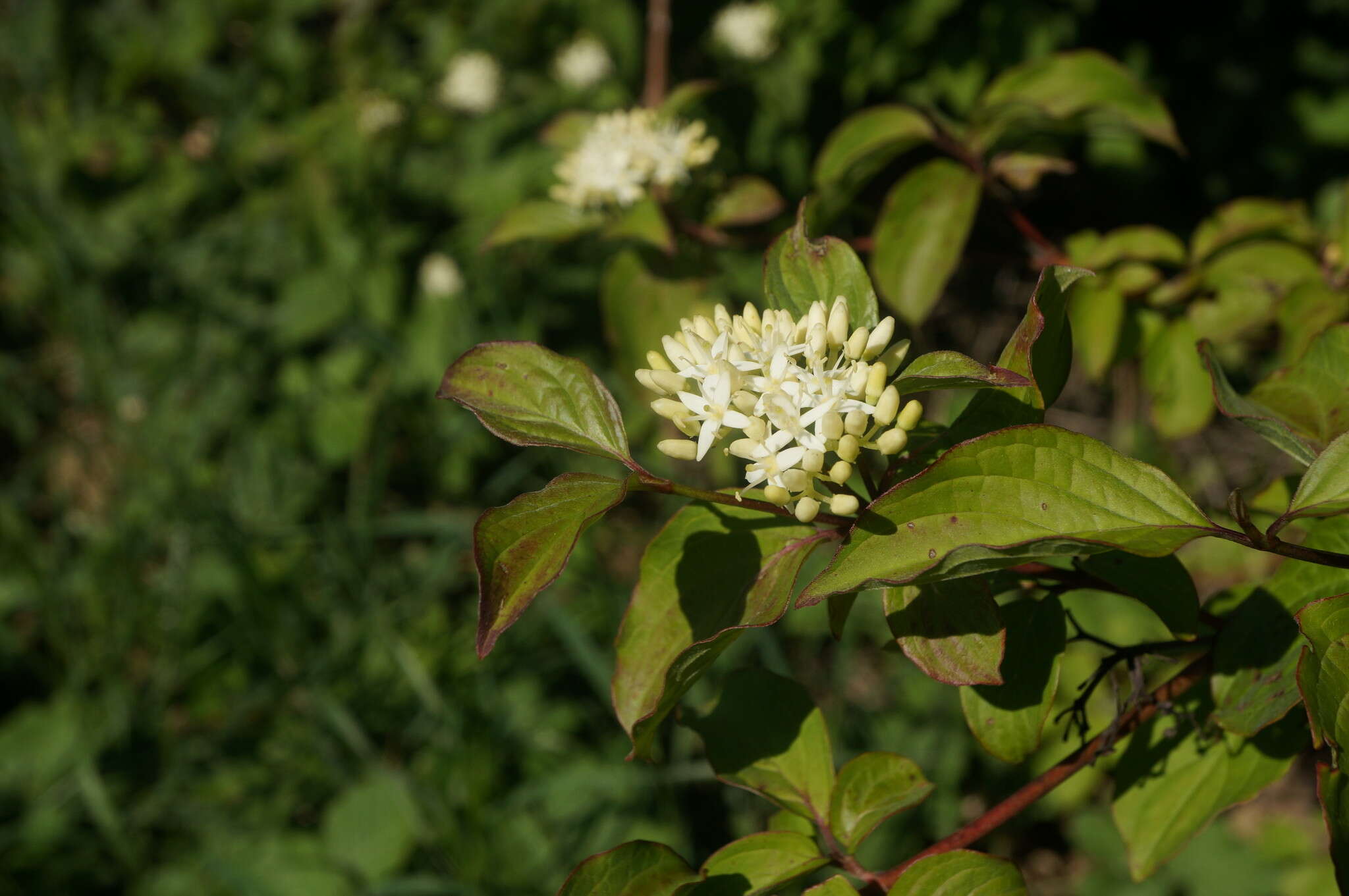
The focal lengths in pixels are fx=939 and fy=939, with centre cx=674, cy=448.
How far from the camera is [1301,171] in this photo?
96.4 inches

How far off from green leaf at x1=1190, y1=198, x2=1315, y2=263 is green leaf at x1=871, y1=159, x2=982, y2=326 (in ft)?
1.14

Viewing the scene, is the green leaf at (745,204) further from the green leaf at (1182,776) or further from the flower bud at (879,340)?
the green leaf at (1182,776)

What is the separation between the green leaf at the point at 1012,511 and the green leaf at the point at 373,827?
5.48ft

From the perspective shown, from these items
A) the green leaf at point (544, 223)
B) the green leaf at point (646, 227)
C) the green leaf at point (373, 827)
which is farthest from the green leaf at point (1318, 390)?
the green leaf at point (373, 827)

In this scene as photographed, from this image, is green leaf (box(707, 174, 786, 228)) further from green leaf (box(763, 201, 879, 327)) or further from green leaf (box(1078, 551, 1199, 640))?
green leaf (box(1078, 551, 1199, 640))

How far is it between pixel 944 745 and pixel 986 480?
174cm

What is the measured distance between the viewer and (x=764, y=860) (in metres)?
0.79

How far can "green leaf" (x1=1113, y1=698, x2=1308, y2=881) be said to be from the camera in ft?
2.72

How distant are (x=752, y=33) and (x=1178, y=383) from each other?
162 cm

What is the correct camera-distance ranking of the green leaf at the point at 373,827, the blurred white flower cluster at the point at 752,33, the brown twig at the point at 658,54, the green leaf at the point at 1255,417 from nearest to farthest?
1. the green leaf at the point at 1255,417
2. the brown twig at the point at 658,54
3. the green leaf at the point at 373,827
4. the blurred white flower cluster at the point at 752,33

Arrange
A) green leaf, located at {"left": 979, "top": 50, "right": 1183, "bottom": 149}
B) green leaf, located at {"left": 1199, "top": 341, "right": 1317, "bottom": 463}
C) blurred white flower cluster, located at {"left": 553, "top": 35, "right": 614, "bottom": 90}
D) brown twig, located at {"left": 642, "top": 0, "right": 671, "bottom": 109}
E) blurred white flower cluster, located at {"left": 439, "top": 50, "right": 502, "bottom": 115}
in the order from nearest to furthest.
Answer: green leaf, located at {"left": 1199, "top": 341, "right": 1317, "bottom": 463} → green leaf, located at {"left": 979, "top": 50, "right": 1183, "bottom": 149} → brown twig, located at {"left": 642, "top": 0, "right": 671, "bottom": 109} → blurred white flower cluster, located at {"left": 553, "top": 35, "right": 614, "bottom": 90} → blurred white flower cluster, located at {"left": 439, "top": 50, "right": 502, "bottom": 115}

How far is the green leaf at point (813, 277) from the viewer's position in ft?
2.72

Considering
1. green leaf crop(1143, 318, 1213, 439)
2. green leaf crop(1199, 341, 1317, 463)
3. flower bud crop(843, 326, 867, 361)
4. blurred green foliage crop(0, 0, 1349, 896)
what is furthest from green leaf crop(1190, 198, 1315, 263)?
flower bud crop(843, 326, 867, 361)

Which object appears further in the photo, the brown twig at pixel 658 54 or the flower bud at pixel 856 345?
the brown twig at pixel 658 54
